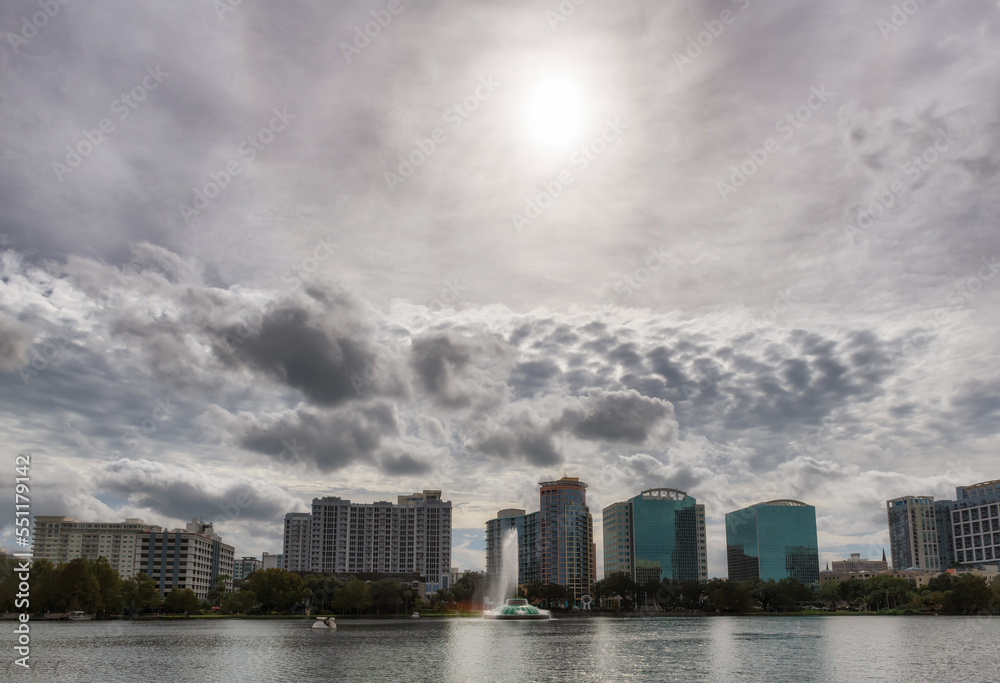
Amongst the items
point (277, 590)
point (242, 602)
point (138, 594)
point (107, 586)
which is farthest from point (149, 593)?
point (277, 590)

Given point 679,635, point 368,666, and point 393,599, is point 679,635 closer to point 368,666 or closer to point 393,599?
point 368,666

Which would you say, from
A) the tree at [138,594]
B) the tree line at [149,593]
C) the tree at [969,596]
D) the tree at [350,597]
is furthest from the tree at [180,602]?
the tree at [969,596]

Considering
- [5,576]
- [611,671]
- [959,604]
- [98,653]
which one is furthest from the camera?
[959,604]

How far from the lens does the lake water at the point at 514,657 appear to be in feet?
194

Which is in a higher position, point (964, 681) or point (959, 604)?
point (964, 681)

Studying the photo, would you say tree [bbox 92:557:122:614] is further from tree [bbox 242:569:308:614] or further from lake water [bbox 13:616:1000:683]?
lake water [bbox 13:616:1000:683]

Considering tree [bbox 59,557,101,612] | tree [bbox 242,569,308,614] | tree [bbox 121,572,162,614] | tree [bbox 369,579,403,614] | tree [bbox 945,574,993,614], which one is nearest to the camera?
tree [bbox 59,557,101,612]

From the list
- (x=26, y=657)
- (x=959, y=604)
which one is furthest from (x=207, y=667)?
(x=959, y=604)

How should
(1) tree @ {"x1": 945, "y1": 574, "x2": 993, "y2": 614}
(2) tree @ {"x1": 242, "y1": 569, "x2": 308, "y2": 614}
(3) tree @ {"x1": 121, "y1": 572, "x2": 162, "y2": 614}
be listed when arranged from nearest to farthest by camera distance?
1. (3) tree @ {"x1": 121, "y1": 572, "x2": 162, "y2": 614}
2. (1) tree @ {"x1": 945, "y1": 574, "x2": 993, "y2": 614}
3. (2) tree @ {"x1": 242, "y1": 569, "x2": 308, "y2": 614}

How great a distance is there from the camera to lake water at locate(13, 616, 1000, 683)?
59250 mm

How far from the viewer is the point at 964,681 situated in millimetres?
55062

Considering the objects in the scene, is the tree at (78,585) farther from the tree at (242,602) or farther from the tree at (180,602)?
the tree at (180,602)

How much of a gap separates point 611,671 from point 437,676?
47.2 ft

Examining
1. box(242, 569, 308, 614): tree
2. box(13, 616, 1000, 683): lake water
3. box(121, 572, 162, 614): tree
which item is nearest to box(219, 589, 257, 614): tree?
box(242, 569, 308, 614): tree
